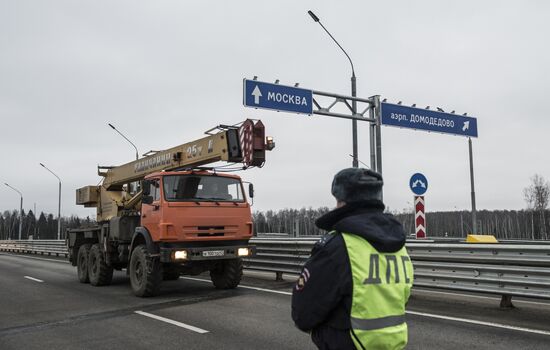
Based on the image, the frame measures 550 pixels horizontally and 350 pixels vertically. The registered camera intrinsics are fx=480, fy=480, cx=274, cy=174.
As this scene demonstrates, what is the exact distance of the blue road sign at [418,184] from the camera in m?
12.7

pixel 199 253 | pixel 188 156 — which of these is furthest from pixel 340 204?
pixel 188 156

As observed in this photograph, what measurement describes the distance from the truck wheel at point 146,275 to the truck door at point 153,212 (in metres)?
0.48

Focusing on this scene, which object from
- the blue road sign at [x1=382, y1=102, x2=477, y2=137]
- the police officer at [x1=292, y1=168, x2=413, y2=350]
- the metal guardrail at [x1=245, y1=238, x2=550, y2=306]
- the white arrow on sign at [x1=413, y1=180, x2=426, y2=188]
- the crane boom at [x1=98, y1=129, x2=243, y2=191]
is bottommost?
the metal guardrail at [x1=245, y1=238, x2=550, y2=306]

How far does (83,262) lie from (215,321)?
8042mm

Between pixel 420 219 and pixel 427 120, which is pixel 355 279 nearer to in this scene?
pixel 420 219

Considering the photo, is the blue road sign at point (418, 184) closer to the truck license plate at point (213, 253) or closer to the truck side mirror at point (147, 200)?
the truck license plate at point (213, 253)

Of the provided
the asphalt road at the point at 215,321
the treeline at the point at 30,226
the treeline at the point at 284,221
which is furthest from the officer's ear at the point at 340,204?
the treeline at the point at 30,226

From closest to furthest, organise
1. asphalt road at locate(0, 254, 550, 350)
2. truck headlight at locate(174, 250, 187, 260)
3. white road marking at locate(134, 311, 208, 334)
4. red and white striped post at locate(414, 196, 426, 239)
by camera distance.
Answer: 1. asphalt road at locate(0, 254, 550, 350)
2. white road marking at locate(134, 311, 208, 334)
3. truck headlight at locate(174, 250, 187, 260)
4. red and white striped post at locate(414, 196, 426, 239)

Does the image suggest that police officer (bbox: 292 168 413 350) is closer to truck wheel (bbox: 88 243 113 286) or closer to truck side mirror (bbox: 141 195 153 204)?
truck side mirror (bbox: 141 195 153 204)

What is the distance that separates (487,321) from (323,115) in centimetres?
856

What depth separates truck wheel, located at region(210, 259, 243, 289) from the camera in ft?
35.9

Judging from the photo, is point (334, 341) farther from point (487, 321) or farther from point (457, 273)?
point (457, 273)

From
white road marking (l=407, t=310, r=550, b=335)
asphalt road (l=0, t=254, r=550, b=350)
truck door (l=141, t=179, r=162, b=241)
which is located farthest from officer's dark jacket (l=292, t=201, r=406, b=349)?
truck door (l=141, t=179, r=162, b=241)

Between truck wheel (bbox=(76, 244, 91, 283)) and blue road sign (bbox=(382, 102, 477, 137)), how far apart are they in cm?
971
